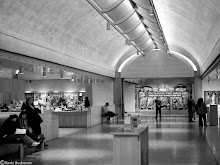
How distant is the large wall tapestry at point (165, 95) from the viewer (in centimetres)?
3906

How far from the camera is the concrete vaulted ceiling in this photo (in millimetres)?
12352

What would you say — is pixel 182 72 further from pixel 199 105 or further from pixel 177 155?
pixel 177 155

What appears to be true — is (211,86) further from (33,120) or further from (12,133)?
(12,133)

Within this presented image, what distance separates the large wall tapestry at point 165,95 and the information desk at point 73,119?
17.8 metres

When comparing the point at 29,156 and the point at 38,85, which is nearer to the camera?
the point at 29,156

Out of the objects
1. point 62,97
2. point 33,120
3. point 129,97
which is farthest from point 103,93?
point 33,120

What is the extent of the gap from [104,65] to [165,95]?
13.3m

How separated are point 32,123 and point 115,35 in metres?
11.6

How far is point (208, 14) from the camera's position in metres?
12.3

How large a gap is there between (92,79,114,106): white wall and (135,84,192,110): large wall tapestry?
8.99 meters

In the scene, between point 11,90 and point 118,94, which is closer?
point 11,90

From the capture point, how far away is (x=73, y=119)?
22484mm

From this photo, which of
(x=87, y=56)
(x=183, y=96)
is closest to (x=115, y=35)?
(x=87, y=56)

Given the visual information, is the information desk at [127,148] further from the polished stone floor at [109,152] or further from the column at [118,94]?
the column at [118,94]
